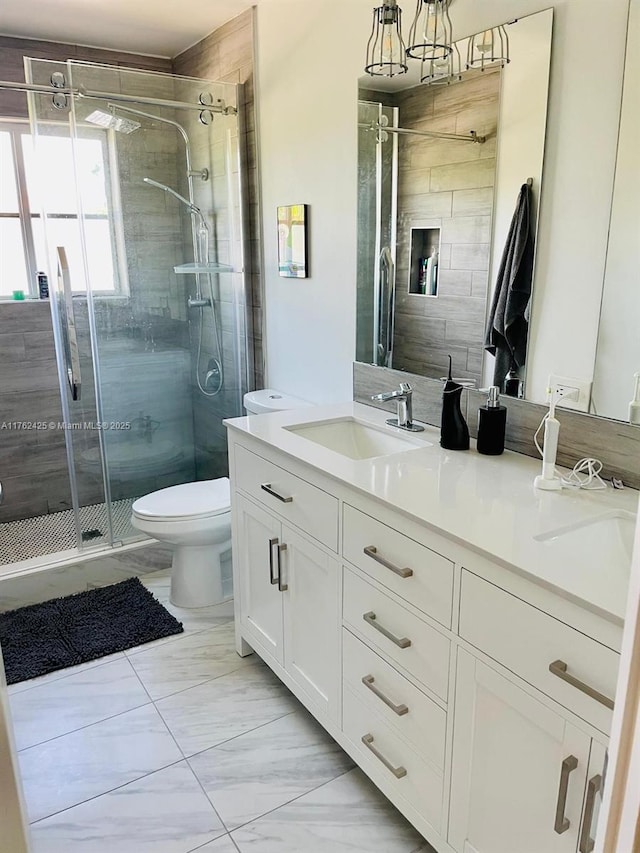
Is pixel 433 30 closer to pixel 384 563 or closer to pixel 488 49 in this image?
pixel 488 49

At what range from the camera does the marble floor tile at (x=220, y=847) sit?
163cm

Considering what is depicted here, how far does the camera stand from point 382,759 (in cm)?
164

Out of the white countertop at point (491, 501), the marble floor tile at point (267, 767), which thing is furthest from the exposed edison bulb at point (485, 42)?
the marble floor tile at point (267, 767)

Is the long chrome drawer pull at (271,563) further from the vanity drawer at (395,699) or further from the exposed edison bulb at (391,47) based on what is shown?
the exposed edison bulb at (391,47)

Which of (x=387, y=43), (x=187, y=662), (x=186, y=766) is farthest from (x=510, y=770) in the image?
(x=387, y=43)

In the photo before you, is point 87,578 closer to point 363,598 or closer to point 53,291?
point 53,291

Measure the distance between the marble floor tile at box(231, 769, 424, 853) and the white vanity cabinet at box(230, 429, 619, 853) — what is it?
0.42 feet

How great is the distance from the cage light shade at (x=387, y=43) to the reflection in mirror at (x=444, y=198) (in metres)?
0.05

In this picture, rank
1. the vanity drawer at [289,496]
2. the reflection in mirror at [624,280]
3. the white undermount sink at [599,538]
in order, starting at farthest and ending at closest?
the vanity drawer at [289,496] < the reflection in mirror at [624,280] < the white undermount sink at [599,538]

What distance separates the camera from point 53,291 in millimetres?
2842

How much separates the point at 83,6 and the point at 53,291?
1249 millimetres

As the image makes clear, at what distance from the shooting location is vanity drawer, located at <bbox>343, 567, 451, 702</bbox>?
1.41 m

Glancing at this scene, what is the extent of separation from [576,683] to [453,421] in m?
0.91

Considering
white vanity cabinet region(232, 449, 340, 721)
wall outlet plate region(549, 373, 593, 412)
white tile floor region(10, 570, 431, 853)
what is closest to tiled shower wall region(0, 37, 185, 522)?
white tile floor region(10, 570, 431, 853)
